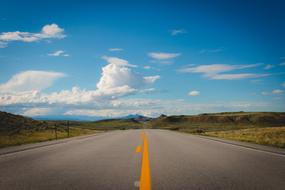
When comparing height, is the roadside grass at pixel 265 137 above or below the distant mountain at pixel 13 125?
below

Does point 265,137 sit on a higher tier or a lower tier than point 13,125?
lower

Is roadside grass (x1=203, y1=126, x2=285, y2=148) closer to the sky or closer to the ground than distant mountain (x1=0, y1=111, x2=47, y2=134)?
closer to the ground

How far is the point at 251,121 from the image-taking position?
129750 mm

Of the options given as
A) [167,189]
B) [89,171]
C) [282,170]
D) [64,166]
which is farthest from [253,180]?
[64,166]

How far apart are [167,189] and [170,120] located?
Result: 168967mm

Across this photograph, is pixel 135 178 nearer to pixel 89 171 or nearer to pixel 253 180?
pixel 89 171

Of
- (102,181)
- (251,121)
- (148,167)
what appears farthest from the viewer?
(251,121)

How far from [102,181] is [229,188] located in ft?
8.48

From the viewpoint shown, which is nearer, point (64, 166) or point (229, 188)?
point (229, 188)

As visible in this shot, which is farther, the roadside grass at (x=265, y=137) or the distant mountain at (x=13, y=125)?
the distant mountain at (x=13, y=125)

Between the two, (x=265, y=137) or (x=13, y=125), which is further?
(x=13, y=125)

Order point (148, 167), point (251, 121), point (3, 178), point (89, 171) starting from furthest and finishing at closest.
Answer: point (251, 121) < point (148, 167) < point (89, 171) < point (3, 178)

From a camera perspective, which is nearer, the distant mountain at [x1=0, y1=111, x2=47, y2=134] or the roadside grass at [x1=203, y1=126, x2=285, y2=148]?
the roadside grass at [x1=203, y1=126, x2=285, y2=148]

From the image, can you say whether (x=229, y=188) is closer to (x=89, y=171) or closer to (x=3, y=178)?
(x=89, y=171)
